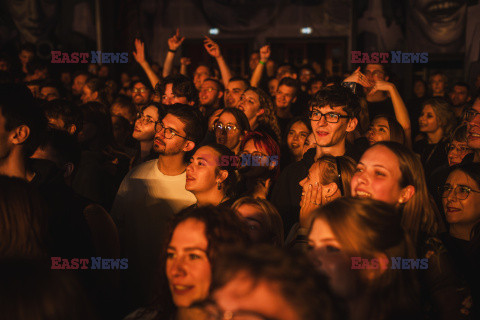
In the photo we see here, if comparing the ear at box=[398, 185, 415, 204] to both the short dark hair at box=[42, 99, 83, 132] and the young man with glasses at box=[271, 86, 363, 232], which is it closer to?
the young man with glasses at box=[271, 86, 363, 232]

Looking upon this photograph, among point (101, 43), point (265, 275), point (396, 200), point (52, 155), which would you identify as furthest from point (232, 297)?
point (101, 43)

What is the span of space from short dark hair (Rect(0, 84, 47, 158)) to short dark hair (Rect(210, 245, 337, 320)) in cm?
189

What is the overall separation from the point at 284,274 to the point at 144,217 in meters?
2.61

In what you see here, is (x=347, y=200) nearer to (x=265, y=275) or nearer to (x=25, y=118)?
(x=265, y=275)

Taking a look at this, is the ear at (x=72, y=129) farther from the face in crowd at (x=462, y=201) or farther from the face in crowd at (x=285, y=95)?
the face in crowd at (x=462, y=201)

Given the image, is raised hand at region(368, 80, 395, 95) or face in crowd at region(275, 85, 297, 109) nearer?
raised hand at region(368, 80, 395, 95)

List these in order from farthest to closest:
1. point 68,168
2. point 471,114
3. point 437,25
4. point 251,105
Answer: point 437,25
point 251,105
point 471,114
point 68,168

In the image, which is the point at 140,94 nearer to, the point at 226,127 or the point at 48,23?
the point at 226,127

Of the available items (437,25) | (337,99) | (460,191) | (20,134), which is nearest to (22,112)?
(20,134)

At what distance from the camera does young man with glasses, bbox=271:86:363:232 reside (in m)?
4.07

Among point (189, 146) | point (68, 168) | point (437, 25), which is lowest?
point (68, 168)

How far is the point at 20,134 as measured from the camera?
122 inches

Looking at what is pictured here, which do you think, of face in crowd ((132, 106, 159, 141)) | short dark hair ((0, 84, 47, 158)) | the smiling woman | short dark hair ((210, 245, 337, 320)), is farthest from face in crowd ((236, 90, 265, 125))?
short dark hair ((210, 245, 337, 320))

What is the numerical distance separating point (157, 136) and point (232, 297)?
2.84 metres
